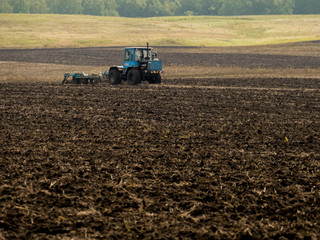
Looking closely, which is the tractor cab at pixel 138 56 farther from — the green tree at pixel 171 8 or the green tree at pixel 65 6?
the green tree at pixel 65 6

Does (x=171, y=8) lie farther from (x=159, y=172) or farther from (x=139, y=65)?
(x=159, y=172)

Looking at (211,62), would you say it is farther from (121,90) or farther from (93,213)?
(93,213)

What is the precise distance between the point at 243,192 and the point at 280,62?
143 ft

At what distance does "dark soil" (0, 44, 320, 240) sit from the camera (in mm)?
7191

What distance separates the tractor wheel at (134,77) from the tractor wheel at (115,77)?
0.63 meters

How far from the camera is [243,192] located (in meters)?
8.62

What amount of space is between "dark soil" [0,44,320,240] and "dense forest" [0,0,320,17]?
142850mm

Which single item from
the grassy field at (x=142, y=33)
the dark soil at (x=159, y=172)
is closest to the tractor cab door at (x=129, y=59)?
the dark soil at (x=159, y=172)

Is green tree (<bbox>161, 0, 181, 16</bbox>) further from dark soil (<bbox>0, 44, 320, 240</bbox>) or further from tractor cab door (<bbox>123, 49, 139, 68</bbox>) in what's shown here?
dark soil (<bbox>0, 44, 320, 240</bbox>)

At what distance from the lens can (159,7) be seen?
172500 millimetres

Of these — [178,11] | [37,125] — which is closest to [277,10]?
[178,11]

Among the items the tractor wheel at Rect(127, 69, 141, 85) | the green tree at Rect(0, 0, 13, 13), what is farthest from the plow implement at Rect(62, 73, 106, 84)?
the green tree at Rect(0, 0, 13, 13)

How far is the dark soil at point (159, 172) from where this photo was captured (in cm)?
719

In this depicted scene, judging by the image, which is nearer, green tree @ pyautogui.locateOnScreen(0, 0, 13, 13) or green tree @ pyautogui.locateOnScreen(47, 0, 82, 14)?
green tree @ pyautogui.locateOnScreen(0, 0, 13, 13)
